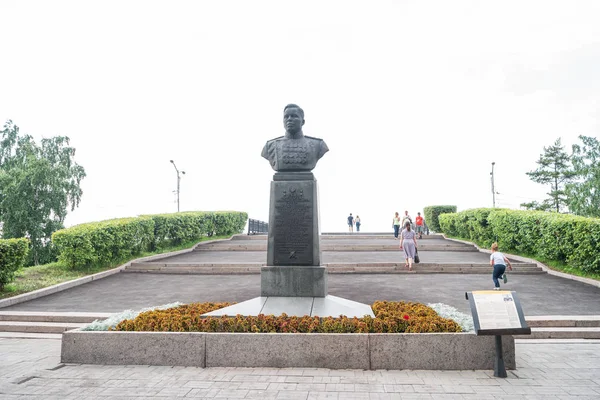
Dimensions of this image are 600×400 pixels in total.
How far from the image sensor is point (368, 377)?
5.05m

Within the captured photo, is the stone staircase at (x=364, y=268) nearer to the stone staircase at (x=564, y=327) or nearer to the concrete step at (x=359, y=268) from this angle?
the concrete step at (x=359, y=268)

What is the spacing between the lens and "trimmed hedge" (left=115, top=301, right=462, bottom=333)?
573cm

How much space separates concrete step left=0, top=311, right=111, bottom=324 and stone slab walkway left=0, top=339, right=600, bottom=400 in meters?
2.99

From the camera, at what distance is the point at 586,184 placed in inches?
1113

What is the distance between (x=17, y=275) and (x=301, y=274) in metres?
11.3

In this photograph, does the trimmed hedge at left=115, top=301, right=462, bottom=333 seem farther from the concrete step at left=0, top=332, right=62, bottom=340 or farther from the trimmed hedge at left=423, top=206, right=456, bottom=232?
the trimmed hedge at left=423, top=206, right=456, bottom=232

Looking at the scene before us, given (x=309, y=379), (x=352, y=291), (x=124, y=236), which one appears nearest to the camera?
(x=309, y=379)

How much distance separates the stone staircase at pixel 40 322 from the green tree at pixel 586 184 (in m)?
31.5

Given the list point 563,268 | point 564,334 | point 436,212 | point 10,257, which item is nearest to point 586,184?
point 436,212

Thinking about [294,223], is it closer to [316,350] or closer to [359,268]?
[316,350]

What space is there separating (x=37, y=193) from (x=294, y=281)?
2224cm

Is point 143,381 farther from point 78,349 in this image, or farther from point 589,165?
point 589,165

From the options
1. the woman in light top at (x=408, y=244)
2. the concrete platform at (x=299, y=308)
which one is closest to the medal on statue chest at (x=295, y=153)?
the concrete platform at (x=299, y=308)

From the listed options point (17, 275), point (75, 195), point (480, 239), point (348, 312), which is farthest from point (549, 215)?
point (75, 195)
